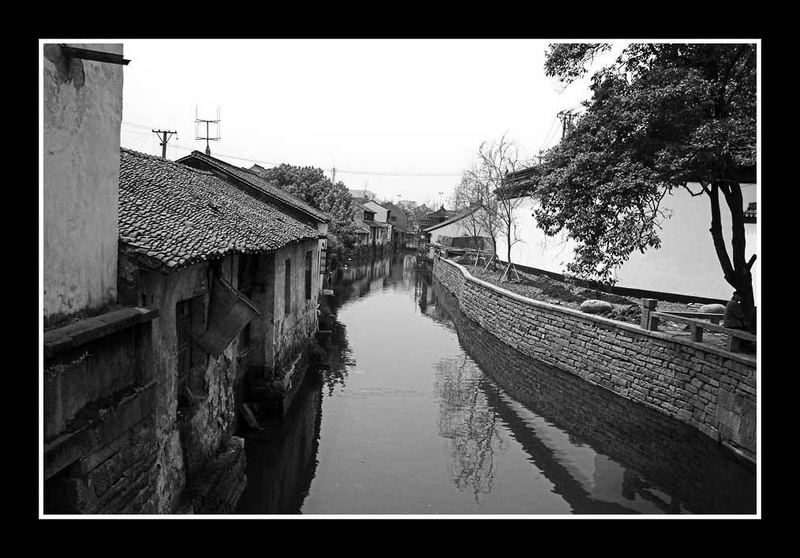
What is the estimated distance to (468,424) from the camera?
12.6m

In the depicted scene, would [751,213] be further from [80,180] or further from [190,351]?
[80,180]

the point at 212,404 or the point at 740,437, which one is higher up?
the point at 212,404

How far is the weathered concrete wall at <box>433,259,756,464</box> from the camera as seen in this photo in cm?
1034

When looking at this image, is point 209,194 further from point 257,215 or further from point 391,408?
point 391,408

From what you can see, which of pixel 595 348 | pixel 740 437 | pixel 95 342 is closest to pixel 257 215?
pixel 95 342

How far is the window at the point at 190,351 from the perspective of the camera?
7230 mm

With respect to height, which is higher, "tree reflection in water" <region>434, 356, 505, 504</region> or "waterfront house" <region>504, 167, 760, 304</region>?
"waterfront house" <region>504, 167, 760, 304</region>

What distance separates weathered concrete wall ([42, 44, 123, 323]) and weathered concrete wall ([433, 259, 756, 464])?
10460 millimetres

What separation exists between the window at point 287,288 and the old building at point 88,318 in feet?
23.9

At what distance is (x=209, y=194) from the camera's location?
11.7 metres

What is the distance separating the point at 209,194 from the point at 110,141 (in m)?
6.50

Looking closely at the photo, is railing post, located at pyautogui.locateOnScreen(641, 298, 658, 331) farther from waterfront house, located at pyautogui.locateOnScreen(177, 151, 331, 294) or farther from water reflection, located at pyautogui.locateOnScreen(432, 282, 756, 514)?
waterfront house, located at pyautogui.locateOnScreen(177, 151, 331, 294)

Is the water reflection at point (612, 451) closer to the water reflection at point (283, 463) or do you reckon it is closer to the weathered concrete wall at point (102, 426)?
the water reflection at point (283, 463)

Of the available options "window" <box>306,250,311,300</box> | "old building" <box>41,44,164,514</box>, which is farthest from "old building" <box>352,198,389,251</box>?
"old building" <box>41,44,164,514</box>
